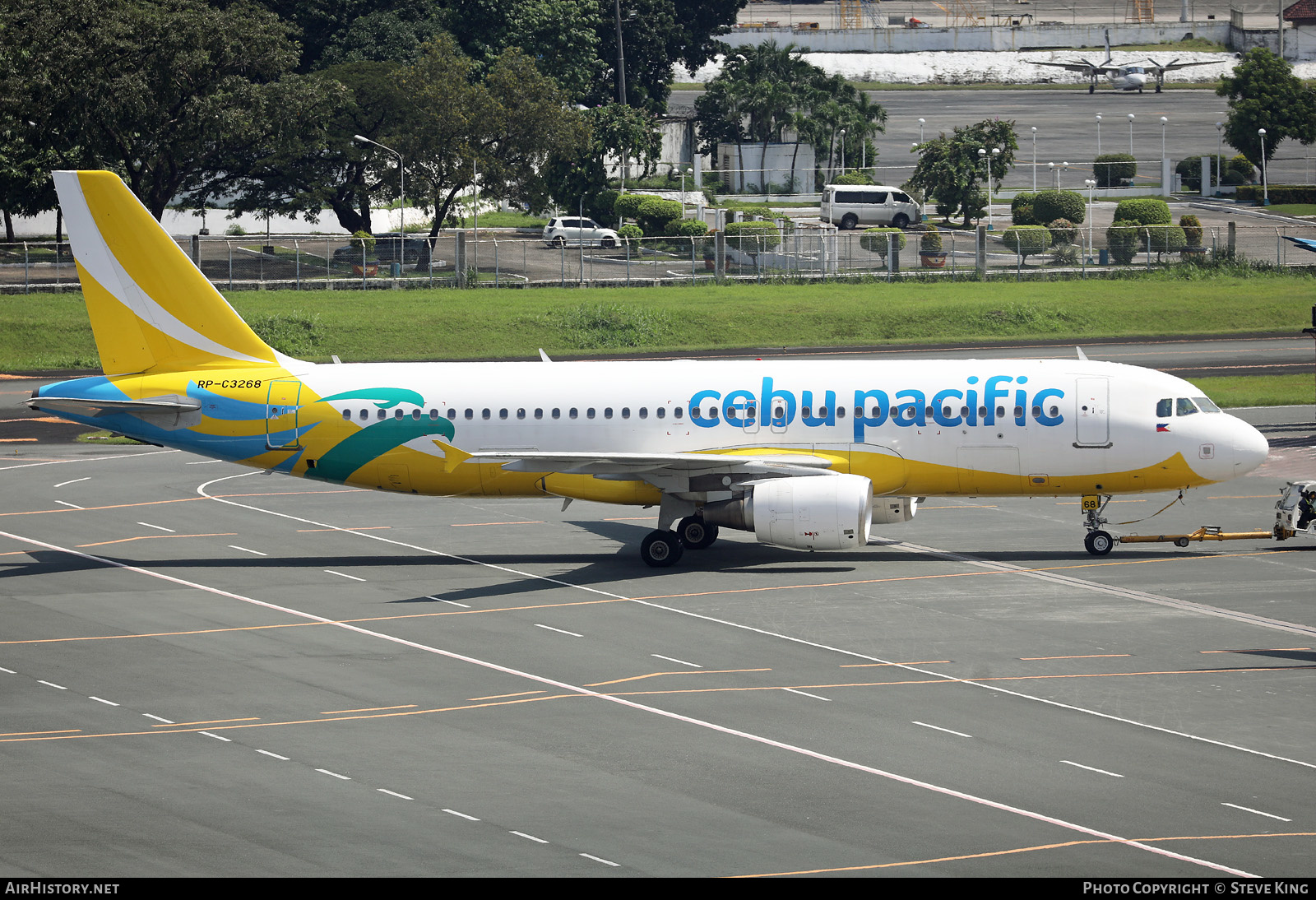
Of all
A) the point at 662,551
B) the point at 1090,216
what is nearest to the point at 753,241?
the point at 1090,216

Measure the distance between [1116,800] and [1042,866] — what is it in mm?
3175

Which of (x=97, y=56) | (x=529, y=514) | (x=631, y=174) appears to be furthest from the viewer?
(x=631, y=174)

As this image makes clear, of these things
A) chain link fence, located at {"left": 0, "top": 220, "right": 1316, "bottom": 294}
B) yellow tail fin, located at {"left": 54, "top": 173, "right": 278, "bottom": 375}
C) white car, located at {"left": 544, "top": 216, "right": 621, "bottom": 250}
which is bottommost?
yellow tail fin, located at {"left": 54, "top": 173, "right": 278, "bottom": 375}

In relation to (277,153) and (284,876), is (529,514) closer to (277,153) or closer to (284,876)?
(284,876)

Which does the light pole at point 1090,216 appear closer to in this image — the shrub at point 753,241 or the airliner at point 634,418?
the shrub at point 753,241

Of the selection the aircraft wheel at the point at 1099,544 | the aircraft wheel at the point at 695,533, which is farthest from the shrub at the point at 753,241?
the aircraft wheel at the point at 1099,544

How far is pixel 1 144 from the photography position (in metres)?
101

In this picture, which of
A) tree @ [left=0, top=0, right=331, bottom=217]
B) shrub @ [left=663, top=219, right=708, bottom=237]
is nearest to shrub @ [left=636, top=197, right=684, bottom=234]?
shrub @ [left=663, top=219, right=708, bottom=237]

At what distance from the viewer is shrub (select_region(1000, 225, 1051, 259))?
11175 cm

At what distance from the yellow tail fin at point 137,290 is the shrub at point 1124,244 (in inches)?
3259

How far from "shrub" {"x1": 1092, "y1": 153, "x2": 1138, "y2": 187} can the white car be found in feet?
183

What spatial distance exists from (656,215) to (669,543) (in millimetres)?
90488

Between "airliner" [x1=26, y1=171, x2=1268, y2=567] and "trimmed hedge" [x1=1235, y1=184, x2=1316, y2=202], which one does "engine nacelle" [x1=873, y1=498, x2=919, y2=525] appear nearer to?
"airliner" [x1=26, y1=171, x2=1268, y2=567]

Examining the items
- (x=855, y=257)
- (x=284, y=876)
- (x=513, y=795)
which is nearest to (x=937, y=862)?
(x=513, y=795)
